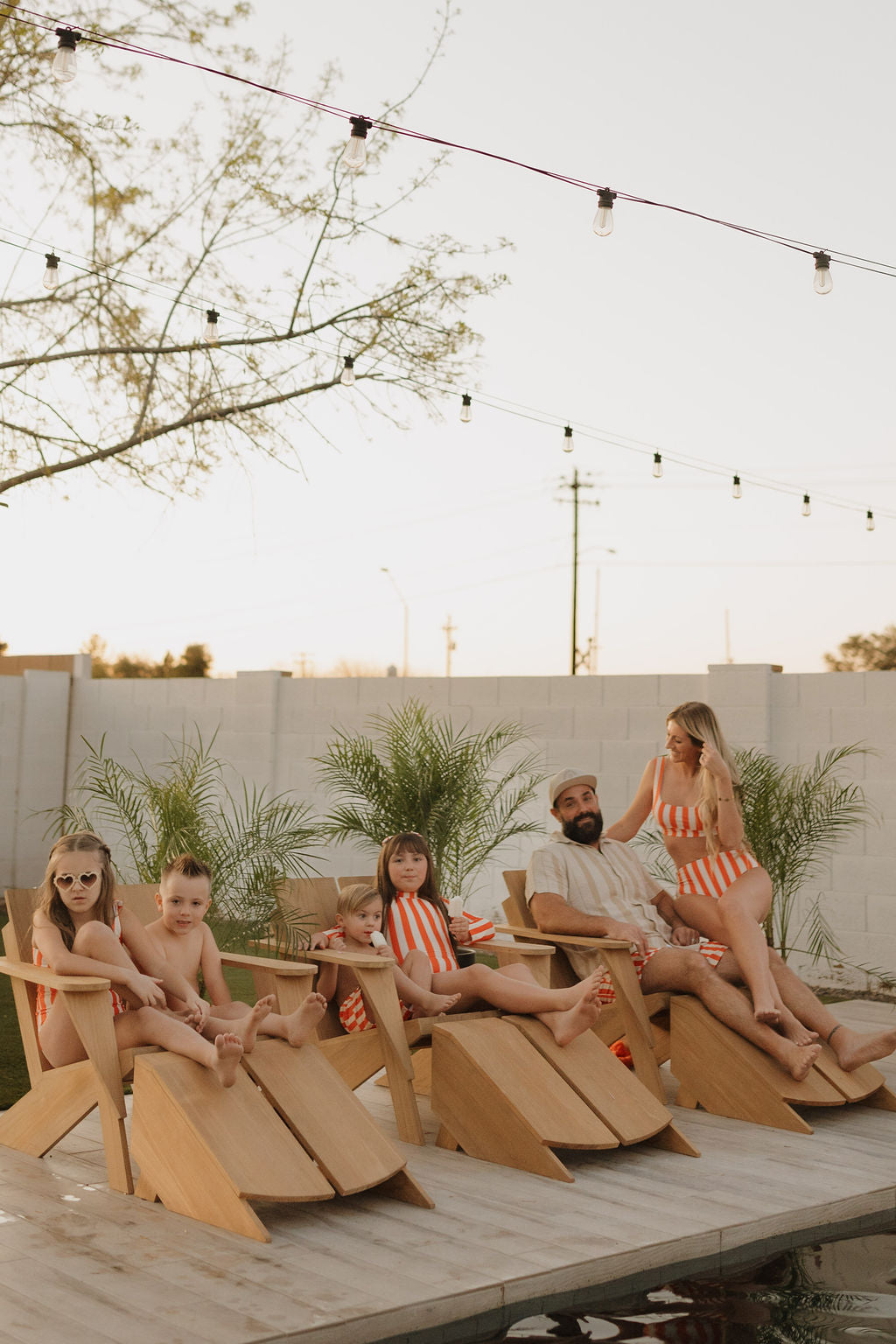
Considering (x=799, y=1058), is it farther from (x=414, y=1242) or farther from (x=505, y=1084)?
(x=414, y=1242)

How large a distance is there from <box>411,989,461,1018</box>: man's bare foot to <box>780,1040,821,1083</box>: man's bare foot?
45.3 inches

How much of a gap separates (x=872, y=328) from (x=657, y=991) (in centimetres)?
650

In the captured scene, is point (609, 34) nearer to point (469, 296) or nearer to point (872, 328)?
point (469, 296)

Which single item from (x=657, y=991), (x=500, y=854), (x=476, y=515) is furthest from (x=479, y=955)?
(x=476, y=515)

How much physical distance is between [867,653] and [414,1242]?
129 feet

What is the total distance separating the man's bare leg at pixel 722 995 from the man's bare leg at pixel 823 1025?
0.04m

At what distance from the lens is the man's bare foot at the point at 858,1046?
14.4ft

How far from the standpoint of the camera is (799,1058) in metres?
4.33

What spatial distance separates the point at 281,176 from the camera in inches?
323

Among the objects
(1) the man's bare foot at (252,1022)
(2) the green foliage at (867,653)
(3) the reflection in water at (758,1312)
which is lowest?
(3) the reflection in water at (758,1312)

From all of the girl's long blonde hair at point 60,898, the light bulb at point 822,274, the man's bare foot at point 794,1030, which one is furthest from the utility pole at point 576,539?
the girl's long blonde hair at point 60,898

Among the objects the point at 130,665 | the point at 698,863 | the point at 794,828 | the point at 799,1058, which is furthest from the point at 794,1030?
the point at 130,665

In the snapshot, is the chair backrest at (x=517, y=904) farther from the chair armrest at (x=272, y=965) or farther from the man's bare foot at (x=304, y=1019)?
the man's bare foot at (x=304, y=1019)

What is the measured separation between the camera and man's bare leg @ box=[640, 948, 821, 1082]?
436cm
